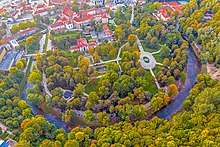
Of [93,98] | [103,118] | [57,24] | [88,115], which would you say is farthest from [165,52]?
[57,24]

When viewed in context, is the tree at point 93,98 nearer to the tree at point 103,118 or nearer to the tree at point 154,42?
the tree at point 103,118

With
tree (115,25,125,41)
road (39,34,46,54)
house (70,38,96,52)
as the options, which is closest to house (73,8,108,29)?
tree (115,25,125,41)

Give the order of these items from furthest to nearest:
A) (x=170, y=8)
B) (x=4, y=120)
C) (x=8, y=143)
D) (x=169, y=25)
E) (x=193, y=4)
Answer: (x=170, y=8)
(x=193, y=4)
(x=169, y=25)
(x=4, y=120)
(x=8, y=143)

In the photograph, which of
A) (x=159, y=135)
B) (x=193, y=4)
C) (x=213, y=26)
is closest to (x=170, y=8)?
(x=193, y=4)

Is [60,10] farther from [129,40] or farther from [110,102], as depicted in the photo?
[110,102]

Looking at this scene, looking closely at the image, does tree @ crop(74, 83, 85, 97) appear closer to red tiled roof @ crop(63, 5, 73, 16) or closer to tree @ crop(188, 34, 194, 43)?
tree @ crop(188, 34, 194, 43)

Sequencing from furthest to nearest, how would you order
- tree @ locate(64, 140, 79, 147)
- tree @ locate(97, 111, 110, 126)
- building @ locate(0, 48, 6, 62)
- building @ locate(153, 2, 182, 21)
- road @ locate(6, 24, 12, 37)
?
building @ locate(153, 2, 182, 21) < road @ locate(6, 24, 12, 37) < building @ locate(0, 48, 6, 62) < tree @ locate(97, 111, 110, 126) < tree @ locate(64, 140, 79, 147)

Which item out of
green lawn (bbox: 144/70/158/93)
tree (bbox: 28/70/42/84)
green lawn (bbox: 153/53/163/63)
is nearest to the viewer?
green lawn (bbox: 144/70/158/93)

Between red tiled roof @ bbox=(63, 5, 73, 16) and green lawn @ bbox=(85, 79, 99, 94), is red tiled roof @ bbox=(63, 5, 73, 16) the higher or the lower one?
the higher one
